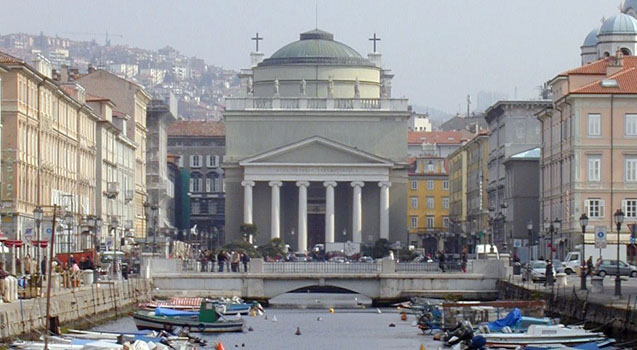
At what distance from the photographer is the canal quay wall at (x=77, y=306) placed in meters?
52.5

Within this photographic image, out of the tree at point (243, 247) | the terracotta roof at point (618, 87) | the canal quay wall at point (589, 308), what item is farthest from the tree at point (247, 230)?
the canal quay wall at point (589, 308)

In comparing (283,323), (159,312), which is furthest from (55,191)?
(159,312)

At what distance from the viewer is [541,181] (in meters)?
127

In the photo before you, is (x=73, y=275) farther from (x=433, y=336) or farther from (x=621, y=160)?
(x=621, y=160)

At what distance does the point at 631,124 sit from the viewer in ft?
362

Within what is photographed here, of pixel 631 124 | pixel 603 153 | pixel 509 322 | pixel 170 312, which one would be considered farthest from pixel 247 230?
pixel 509 322

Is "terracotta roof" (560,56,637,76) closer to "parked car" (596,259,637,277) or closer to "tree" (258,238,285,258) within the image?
"parked car" (596,259,637,277)

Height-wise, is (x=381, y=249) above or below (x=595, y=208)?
below

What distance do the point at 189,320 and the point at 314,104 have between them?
100874mm

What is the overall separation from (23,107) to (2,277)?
121 ft

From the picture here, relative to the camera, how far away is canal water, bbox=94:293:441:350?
66.0 metres

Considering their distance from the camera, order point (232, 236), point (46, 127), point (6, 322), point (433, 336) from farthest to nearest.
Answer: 1. point (232, 236)
2. point (46, 127)
3. point (433, 336)
4. point (6, 322)

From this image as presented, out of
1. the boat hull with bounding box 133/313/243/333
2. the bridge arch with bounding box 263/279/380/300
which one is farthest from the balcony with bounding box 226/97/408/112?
the boat hull with bounding box 133/313/243/333

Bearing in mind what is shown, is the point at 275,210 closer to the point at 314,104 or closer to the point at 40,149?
the point at 314,104
